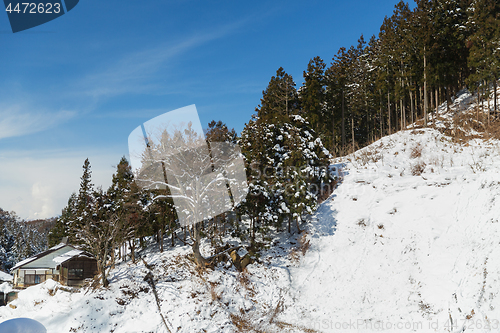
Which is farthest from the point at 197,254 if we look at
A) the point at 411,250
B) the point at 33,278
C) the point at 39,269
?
the point at 33,278

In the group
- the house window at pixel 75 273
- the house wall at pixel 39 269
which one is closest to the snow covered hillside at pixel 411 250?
the house window at pixel 75 273

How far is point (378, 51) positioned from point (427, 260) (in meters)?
33.5

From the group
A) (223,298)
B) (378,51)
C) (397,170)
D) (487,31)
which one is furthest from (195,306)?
(378,51)

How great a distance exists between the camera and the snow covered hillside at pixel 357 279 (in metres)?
11.3

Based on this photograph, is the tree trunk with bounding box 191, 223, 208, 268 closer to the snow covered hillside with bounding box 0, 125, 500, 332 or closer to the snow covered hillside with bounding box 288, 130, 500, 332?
the snow covered hillside with bounding box 0, 125, 500, 332

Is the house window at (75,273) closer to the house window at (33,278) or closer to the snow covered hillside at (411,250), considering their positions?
the house window at (33,278)

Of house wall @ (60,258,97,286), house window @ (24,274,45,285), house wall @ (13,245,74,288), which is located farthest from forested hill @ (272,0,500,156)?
house window @ (24,274,45,285)

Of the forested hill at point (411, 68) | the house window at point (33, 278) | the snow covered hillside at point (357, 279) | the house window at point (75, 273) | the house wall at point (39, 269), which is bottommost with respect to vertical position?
the house window at point (33, 278)

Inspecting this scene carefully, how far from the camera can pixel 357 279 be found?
1445cm

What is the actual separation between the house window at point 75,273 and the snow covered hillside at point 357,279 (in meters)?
13.0

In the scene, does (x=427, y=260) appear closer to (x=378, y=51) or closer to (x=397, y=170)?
(x=397, y=170)

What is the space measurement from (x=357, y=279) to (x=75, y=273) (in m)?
26.9

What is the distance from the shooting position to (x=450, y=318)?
10039 mm

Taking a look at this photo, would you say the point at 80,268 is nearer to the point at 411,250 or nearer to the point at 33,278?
the point at 33,278
